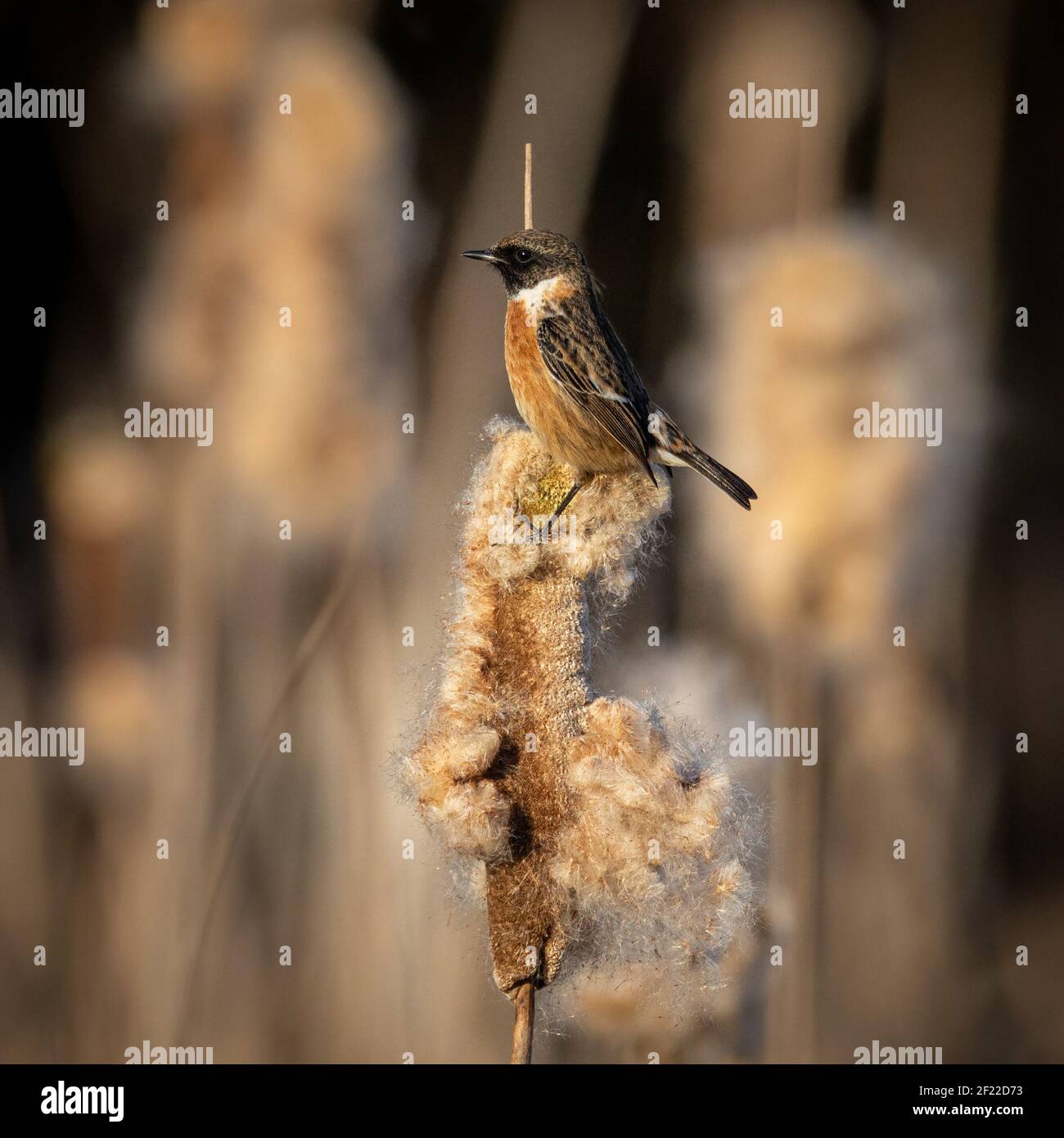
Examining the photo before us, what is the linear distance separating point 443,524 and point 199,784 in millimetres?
915

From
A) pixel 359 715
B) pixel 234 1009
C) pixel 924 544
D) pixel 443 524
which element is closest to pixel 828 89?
pixel 924 544

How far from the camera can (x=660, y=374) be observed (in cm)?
244

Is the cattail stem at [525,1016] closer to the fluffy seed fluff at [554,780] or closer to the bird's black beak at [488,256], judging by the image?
the fluffy seed fluff at [554,780]

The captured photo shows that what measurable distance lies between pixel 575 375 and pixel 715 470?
1.06 feet

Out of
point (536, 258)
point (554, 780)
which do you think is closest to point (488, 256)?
point (536, 258)

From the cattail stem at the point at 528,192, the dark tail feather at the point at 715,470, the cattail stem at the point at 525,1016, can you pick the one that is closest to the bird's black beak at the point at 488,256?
the cattail stem at the point at 528,192

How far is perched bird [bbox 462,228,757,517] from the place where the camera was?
172 cm

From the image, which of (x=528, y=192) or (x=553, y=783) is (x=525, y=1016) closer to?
(x=553, y=783)

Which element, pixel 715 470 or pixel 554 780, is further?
pixel 715 470

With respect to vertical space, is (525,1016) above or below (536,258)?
below

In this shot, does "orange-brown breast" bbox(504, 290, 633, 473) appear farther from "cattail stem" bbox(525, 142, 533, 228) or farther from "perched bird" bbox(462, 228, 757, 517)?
"cattail stem" bbox(525, 142, 533, 228)

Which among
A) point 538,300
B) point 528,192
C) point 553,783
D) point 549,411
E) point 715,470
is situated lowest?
point 553,783

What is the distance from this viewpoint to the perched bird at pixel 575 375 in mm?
1721

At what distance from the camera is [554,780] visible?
1508mm
